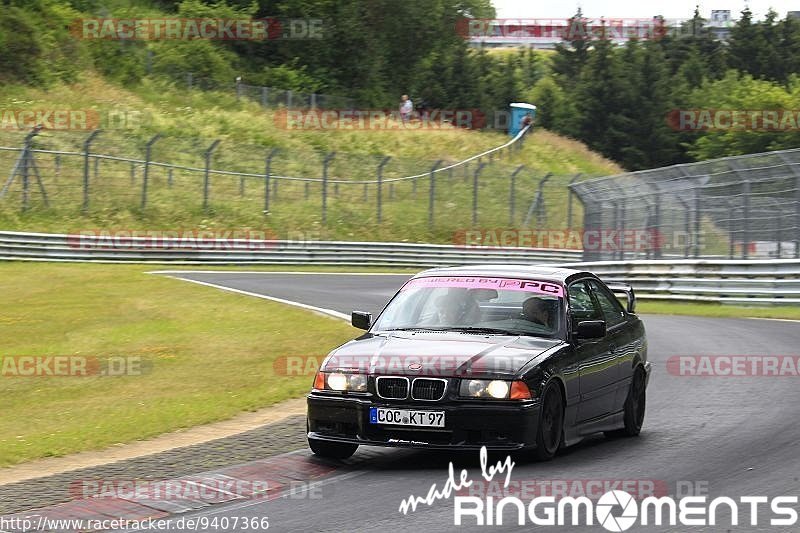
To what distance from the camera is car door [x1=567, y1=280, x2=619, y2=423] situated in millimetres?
9594

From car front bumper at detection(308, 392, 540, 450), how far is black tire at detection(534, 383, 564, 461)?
13 cm

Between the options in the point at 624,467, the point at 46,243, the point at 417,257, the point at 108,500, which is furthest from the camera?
the point at 417,257

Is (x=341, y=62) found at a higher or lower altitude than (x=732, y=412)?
higher

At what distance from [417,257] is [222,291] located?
15734mm

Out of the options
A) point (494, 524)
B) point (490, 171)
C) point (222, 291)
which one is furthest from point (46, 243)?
point (494, 524)

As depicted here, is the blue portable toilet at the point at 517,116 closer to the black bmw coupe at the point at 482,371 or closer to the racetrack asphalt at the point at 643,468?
the racetrack asphalt at the point at 643,468

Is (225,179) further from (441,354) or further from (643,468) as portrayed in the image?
(643,468)

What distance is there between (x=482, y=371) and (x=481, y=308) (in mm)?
1162

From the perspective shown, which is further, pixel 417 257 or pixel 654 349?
pixel 417 257

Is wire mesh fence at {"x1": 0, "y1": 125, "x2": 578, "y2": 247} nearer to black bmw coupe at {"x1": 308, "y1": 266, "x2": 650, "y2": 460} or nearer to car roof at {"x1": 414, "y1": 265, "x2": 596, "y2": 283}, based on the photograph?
car roof at {"x1": 414, "y1": 265, "x2": 596, "y2": 283}

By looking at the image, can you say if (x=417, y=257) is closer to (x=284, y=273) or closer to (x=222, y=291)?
(x=284, y=273)

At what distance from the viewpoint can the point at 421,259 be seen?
135 ft

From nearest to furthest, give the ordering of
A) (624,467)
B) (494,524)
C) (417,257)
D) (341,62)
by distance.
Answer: (494,524)
(624,467)
(417,257)
(341,62)

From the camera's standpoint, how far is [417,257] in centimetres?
4109
